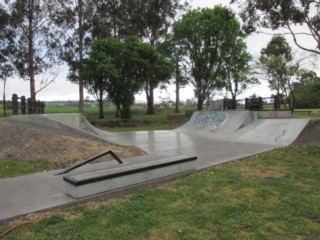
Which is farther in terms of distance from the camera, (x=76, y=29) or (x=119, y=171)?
(x=76, y=29)

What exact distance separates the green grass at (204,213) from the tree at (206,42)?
21935 millimetres

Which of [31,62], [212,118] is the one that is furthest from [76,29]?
[212,118]

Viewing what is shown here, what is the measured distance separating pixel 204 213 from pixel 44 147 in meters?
5.44

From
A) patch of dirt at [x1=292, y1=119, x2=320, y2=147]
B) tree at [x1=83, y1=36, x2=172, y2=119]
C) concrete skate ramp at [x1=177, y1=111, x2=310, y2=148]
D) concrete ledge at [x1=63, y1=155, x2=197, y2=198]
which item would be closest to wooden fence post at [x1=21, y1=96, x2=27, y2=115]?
concrete skate ramp at [x1=177, y1=111, x2=310, y2=148]

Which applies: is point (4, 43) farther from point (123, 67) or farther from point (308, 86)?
point (308, 86)

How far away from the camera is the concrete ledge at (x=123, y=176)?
4.38 metres

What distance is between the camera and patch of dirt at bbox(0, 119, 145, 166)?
7.43m

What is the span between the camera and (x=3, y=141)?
806 cm

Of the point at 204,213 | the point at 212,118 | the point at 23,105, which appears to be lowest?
the point at 204,213

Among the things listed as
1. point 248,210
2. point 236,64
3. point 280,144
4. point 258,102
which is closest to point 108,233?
point 248,210

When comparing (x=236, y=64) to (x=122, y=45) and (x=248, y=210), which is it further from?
(x=248, y=210)

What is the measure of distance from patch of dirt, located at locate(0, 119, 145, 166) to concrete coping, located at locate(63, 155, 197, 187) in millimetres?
2555

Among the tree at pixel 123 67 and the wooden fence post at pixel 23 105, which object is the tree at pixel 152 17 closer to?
the tree at pixel 123 67

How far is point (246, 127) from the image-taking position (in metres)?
14.3
